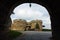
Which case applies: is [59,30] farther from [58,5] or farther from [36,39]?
[36,39]

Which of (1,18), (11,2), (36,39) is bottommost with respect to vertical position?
(36,39)

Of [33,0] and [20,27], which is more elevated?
[33,0]

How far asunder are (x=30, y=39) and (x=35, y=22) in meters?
12.6

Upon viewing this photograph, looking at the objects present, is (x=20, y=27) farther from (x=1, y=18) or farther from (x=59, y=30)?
(x=59, y=30)

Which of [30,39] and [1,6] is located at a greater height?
[1,6]

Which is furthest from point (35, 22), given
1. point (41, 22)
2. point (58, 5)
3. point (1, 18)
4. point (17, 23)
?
point (58, 5)

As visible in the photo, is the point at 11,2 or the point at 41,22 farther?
the point at 41,22

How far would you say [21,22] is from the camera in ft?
80.5

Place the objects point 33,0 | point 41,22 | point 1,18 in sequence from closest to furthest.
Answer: point 1,18, point 33,0, point 41,22

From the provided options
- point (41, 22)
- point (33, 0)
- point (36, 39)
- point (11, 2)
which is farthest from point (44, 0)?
point (41, 22)

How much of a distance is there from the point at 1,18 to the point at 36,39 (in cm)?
327

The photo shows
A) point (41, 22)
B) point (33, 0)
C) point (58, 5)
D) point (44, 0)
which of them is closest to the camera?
point (58, 5)

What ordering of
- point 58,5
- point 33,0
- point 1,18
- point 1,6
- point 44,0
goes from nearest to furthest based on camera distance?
1. point 58,5
2. point 1,6
3. point 1,18
4. point 44,0
5. point 33,0

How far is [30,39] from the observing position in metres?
11.7
